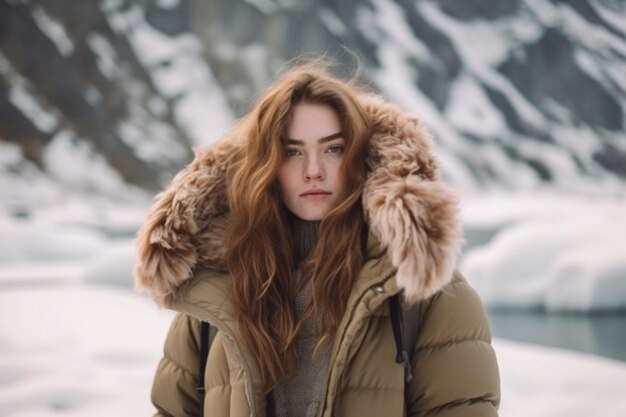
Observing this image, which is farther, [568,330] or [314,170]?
[568,330]

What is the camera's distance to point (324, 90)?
1.11 meters

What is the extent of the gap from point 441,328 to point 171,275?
1.45 feet

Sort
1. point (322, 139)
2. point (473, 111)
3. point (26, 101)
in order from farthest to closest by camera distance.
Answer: point (473, 111), point (26, 101), point (322, 139)

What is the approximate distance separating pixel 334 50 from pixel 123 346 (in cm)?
3577

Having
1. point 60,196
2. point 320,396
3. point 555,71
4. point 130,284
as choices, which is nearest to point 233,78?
point 60,196

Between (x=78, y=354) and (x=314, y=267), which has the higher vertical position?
(x=78, y=354)

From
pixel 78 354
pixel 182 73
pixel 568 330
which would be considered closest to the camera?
pixel 78 354

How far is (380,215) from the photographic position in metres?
1.01

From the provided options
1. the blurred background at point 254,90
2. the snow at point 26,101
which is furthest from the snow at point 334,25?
the snow at point 26,101

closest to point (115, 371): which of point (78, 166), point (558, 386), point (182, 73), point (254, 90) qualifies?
point (558, 386)

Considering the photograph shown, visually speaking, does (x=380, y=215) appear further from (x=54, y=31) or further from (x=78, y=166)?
(x=54, y=31)

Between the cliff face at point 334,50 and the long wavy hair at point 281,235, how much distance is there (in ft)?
99.6

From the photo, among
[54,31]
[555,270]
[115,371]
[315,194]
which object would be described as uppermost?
[54,31]

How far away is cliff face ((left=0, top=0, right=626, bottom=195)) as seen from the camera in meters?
33.9
